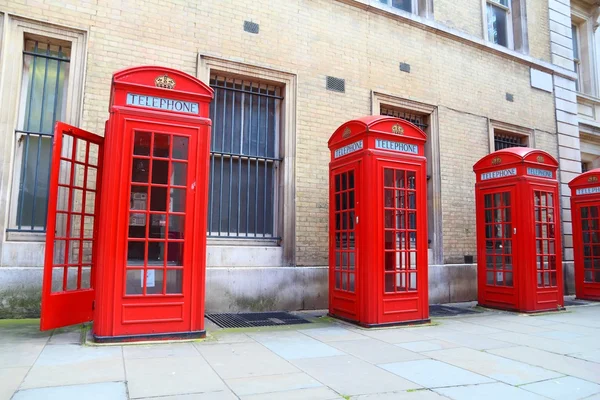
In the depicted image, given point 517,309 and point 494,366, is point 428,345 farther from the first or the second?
point 517,309

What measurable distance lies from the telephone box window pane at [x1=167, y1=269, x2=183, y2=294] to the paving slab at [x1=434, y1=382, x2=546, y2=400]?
120 inches

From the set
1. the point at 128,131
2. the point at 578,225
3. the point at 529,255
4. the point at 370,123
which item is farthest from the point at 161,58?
the point at 578,225

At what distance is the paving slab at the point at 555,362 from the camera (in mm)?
4160

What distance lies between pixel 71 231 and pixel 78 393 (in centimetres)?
360

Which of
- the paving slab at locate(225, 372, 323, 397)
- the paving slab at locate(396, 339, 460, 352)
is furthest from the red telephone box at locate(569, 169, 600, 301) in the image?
the paving slab at locate(225, 372, 323, 397)

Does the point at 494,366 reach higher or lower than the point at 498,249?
lower

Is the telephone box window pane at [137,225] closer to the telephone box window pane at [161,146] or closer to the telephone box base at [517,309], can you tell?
the telephone box window pane at [161,146]

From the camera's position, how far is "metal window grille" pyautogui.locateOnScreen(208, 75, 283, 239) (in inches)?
305

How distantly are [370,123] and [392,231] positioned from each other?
1.60m

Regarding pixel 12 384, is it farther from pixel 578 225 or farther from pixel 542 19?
pixel 542 19

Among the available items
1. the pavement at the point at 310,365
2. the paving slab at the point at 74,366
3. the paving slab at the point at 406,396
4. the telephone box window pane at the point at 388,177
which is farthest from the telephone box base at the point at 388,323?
the paving slab at the point at 74,366

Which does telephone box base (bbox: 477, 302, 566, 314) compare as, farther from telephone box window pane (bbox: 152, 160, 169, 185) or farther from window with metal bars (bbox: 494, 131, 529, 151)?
telephone box window pane (bbox: 152, 160, 169, 185)

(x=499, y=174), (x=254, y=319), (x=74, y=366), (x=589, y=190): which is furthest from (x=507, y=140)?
(x=74, y=366)

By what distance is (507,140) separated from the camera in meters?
11.3
